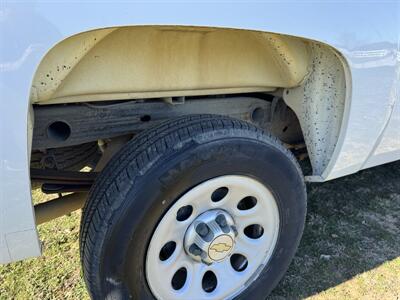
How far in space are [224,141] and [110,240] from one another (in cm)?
57

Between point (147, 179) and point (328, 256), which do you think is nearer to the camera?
point (147, 179)

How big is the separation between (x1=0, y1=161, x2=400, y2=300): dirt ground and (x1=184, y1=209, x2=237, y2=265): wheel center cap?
1.92ft

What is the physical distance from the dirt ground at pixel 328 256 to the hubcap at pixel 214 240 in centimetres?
40

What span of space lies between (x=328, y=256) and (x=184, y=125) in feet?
4.49

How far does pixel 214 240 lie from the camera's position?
191 centimetres

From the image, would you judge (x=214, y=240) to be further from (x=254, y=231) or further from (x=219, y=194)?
(x=254, y=231)

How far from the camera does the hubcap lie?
1.84 metres

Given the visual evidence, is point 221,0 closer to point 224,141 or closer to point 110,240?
point 224,141

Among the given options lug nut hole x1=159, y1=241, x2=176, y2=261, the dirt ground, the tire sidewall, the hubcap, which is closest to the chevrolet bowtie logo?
the hubcap

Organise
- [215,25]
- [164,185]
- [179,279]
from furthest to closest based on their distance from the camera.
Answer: [179,279] < [164,185] < [215,25]

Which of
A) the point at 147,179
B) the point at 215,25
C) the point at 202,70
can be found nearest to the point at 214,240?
the point at 147,179

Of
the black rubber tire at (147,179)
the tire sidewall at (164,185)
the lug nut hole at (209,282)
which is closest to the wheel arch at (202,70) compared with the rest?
the black rubber tire at (147,179)

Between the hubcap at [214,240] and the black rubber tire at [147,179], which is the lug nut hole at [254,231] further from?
the black rubber tire at [147,179]

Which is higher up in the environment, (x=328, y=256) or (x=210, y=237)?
(x=210, y=237)
